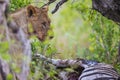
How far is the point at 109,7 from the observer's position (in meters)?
6.84

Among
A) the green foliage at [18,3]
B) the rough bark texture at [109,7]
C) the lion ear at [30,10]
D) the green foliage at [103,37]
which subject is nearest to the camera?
the lion ear at [30,10]

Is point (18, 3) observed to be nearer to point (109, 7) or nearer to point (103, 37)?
point (109, 7)

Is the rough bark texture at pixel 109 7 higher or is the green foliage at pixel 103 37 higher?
the rough bark texture at pixel 109 7

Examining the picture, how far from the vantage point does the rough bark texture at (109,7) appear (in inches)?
264

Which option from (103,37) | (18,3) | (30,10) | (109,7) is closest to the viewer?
(30,10)

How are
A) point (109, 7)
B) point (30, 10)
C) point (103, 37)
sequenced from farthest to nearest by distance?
1. point (103, 37)
2. point (109, 7)
3. point (30, 10)

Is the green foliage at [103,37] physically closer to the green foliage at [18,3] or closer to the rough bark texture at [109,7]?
the green foliage at [18,3]

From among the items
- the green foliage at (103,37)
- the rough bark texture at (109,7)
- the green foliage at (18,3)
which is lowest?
the green foliage at (103,37)

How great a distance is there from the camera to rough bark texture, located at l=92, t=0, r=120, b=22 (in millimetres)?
6702

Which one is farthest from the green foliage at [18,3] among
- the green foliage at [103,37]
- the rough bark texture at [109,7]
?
the green foliage at [103,37]

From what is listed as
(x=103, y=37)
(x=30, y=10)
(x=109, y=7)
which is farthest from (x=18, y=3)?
(x=103, y=37)

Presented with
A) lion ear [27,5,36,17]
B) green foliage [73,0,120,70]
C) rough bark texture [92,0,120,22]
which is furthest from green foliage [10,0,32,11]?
green foliage [73,0,120,70]

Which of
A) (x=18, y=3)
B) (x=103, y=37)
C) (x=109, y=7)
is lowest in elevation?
(x=103, y=37)

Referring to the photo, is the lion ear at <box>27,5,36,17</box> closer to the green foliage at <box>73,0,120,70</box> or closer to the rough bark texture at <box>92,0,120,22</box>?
the rough bark texture at <box>92,0,120,22</box>
